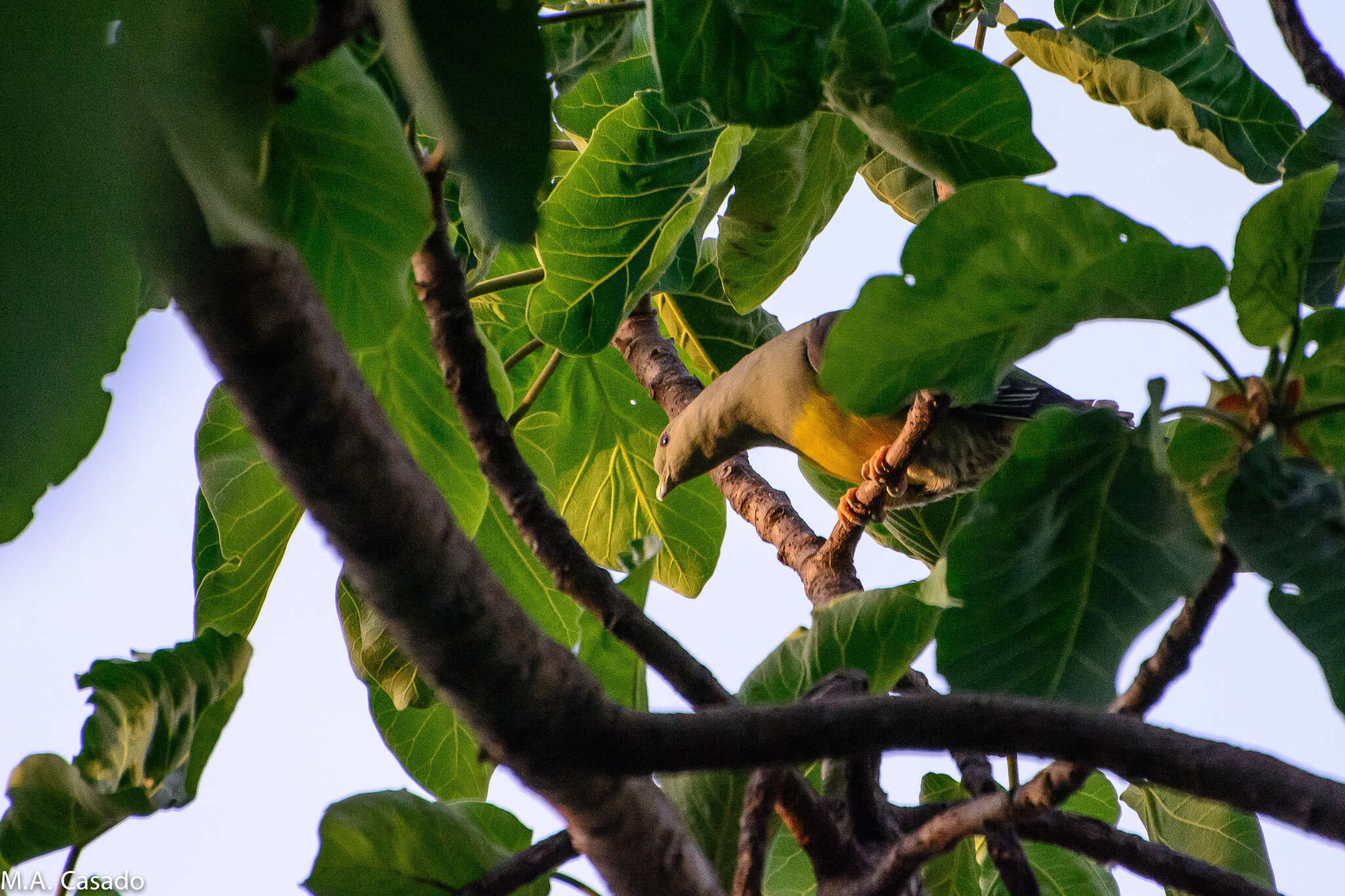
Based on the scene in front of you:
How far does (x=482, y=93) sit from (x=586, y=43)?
96 centimetres

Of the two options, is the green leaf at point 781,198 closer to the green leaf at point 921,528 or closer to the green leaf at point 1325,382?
the green leaf at point 921,528

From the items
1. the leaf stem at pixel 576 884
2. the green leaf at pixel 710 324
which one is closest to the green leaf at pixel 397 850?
the leaf stem at pixel 576 884

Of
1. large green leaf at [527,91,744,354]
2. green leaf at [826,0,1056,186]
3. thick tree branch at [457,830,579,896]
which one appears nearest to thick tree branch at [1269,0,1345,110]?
green leaf at [826,0,1056,186]

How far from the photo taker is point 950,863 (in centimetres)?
111

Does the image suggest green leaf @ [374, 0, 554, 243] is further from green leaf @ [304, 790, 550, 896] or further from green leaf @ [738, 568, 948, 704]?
green leaf @ [738, 568, 948, 704]

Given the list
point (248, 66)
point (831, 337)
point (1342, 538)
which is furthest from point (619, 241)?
point (248, 66)

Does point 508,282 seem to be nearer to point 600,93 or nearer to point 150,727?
point 600,93

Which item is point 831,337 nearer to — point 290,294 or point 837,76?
point 837,76

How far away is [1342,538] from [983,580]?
23 cm

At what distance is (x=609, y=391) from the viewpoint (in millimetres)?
1938

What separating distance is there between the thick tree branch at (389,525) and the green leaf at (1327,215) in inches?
27.2

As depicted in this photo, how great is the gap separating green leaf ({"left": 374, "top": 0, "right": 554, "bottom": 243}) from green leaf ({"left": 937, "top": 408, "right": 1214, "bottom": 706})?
1.65 feet

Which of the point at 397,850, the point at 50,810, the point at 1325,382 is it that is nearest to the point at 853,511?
the point at 1325,382

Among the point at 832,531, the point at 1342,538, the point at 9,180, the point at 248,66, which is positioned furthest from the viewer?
the point at 832,531
